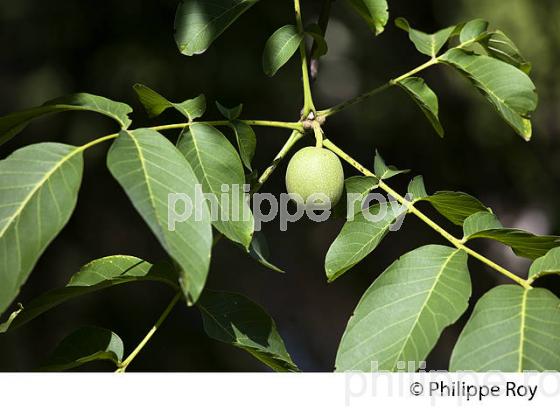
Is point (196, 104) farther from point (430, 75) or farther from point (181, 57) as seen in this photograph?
point (430, 75)

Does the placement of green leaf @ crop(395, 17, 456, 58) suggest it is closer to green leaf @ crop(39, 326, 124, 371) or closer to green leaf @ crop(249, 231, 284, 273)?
green leaf @ crop(249, 231, 284, 273)

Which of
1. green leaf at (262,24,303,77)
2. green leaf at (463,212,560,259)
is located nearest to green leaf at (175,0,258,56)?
green leaf at (262,24,303,77)

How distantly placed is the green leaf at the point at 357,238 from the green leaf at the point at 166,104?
28 centimetres

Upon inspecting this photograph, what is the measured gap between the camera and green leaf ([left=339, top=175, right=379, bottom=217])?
4.00ft

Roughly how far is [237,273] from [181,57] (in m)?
1.14

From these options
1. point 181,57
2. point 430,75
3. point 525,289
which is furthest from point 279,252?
point 525,289

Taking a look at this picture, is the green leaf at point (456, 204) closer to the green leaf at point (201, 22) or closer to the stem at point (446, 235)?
the stem at point (446, 235)

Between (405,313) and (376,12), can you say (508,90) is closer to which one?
(376,12)

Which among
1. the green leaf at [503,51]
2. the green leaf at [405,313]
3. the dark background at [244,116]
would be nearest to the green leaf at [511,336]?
the green leaf at [405,313]

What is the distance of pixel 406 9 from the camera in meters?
3.00

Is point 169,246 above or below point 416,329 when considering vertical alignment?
above

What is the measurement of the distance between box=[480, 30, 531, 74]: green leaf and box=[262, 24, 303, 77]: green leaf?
35 centimetres

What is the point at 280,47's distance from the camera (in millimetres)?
1217

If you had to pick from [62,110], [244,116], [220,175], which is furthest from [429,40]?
[244,116]
